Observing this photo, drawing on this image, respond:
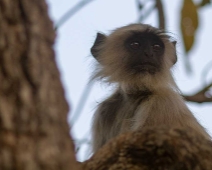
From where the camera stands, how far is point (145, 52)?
18.9 ft

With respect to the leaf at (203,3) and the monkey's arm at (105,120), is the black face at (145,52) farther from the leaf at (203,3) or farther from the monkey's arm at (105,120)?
the leaf at (203,3)

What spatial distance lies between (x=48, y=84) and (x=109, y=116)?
4.14m

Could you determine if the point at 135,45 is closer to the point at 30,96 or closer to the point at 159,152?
the point at 159,152

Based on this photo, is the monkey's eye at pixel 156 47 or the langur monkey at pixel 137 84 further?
the monkey's eye at pixel 156 47

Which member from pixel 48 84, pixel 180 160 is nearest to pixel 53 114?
pixel 48 84

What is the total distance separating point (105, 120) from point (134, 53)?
0.87 meters

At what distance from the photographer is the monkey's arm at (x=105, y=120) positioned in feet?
17.8

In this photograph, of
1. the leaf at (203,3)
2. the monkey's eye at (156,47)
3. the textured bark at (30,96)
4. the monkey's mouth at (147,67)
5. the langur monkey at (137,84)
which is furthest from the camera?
the monkey's eye at (156,47)

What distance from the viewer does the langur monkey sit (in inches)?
203

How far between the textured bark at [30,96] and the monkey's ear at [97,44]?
4.99 meters

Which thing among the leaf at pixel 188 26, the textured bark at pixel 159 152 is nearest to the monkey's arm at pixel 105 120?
the textured bark at pixel 159 152

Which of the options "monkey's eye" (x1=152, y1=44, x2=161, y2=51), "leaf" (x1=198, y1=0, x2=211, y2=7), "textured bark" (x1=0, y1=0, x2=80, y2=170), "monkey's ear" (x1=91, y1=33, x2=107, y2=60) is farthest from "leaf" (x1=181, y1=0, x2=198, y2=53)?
"monkey's ear" (x1=91, y1=33, x2=107, y2=60)

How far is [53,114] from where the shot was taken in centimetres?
138

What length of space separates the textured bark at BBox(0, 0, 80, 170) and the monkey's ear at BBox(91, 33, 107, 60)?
4991mm
